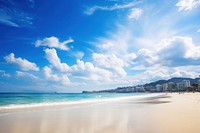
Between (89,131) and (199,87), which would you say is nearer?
(89,131)

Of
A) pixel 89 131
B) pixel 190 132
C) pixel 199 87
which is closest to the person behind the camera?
pixel 190 132

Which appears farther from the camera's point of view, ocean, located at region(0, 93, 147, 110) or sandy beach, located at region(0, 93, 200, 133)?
ocean, located at region(0, 93, 147, 110)

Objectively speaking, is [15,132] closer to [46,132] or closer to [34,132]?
[34,132]

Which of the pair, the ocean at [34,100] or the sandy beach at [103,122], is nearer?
the sandy beach at [103,122]

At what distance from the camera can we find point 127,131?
292 inches

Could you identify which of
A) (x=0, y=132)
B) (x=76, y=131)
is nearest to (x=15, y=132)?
(x=0, y=132)

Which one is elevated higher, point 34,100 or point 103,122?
point 103,122

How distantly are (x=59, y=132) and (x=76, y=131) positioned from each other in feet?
2.24

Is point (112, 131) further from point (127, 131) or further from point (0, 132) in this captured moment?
point (0, 132)

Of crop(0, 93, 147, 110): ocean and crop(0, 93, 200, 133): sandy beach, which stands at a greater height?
crop(0, 93, 200, 133): sandy beach

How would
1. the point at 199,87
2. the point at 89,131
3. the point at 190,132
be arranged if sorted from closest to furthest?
1. the point at 190,132
2. the point at 89,131
3. the point at 199,87

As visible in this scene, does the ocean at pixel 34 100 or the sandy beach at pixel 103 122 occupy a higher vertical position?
the sandy beach at pixel 103 122

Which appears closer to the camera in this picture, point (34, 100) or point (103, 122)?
point (103, 122)

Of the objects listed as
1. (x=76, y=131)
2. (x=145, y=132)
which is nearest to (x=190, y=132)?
(x=145, y=132)
